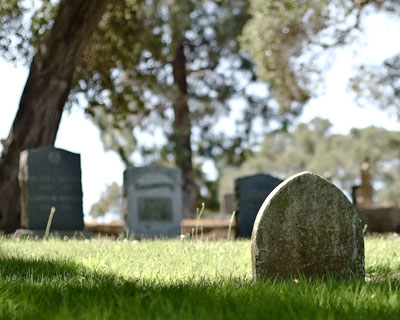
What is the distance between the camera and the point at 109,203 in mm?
38344

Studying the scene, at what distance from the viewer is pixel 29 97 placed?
48.8 ft

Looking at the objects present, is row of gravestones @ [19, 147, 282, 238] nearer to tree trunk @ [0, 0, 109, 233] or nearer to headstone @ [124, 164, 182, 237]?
headstone @ [124, 164, 182, 237]

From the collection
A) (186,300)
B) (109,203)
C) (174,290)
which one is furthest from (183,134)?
(186,300)

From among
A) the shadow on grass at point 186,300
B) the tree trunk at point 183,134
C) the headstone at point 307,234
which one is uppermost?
the tree trunk at point 183,134

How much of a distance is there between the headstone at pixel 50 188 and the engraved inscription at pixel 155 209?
1496 millimetres

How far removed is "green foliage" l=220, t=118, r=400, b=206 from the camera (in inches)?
1775

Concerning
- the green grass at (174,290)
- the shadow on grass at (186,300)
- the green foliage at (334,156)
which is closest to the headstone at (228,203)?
the green foliage at (334,156)

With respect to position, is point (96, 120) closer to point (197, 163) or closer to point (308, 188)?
point (197, 163)

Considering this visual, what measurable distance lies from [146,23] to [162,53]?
191 centimetres

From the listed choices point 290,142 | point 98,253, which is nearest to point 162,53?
point 98,253

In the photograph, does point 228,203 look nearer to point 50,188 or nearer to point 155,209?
point 155,209

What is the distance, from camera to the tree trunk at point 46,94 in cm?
1471

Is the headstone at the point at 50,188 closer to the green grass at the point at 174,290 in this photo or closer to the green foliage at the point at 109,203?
the green grass at the point at 174,290

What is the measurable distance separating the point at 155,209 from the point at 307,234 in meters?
9.18
